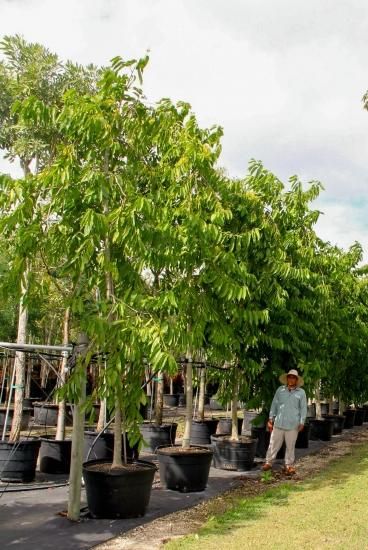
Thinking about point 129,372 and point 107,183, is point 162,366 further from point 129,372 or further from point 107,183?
point 107,183

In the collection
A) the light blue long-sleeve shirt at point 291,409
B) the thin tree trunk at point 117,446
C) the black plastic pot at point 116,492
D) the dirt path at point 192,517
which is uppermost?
the light blue long-sleeve shirt at point 291,409

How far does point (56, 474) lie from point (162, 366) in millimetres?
4251

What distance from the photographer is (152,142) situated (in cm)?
642

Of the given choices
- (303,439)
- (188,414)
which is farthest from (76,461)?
(303,439)

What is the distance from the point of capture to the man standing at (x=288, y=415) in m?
9.19

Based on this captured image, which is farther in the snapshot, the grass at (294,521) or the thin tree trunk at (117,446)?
the thin tree trunk at (117,446)

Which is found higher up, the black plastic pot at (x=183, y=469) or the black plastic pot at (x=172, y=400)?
the black plastic pot at (x=172, y=400)

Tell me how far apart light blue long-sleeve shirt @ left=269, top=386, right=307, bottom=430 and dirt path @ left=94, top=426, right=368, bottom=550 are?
2.57 ft

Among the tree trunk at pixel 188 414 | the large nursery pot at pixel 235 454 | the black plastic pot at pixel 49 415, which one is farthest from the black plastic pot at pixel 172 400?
the tree trunk at pixel 188 414

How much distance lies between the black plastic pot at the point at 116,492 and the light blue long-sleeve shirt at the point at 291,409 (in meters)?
3.70

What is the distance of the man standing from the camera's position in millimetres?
9188

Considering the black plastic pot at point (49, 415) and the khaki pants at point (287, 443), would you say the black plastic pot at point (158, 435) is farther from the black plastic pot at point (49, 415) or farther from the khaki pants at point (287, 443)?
the black plastic pot at point (49, 415)

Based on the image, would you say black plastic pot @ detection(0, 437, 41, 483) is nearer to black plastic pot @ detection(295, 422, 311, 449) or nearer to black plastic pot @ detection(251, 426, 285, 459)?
black plastic pot @ detection(251, 426, 285, 459)

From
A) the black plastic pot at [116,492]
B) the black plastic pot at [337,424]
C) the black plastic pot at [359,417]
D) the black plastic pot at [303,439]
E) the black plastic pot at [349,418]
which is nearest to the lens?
the black plastic pot at [116,492]
